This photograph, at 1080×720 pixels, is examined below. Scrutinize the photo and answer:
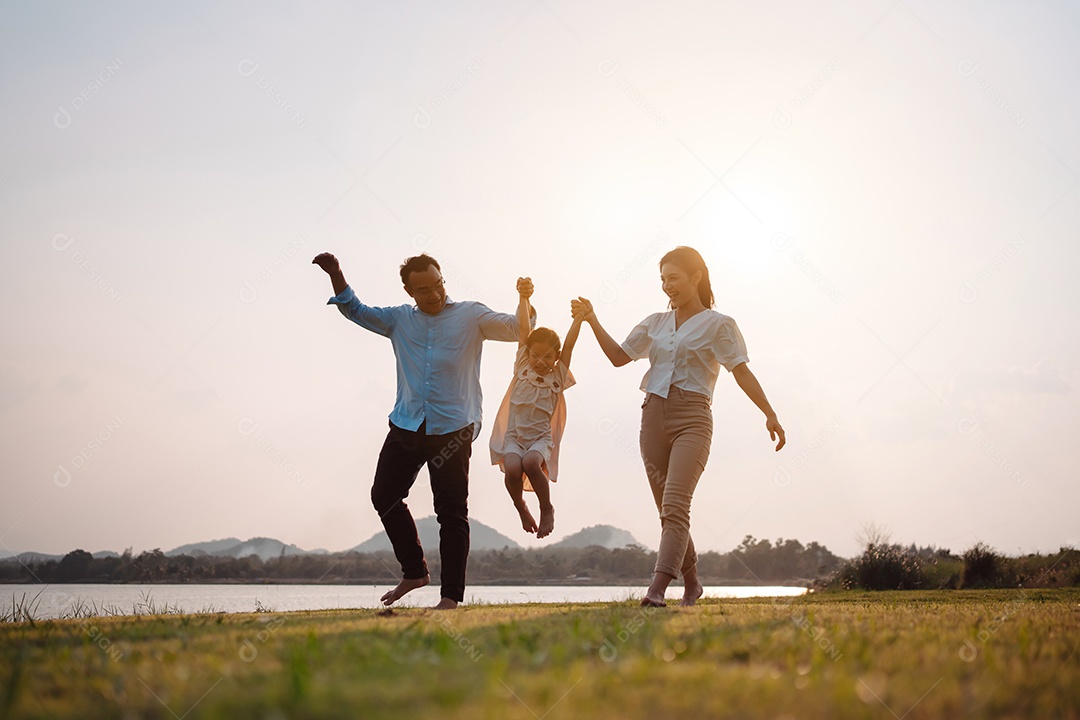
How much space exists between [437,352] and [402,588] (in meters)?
2.01

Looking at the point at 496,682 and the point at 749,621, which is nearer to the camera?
the point at 496,682

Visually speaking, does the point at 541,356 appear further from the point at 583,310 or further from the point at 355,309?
the point at 355,309

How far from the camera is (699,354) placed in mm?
6848

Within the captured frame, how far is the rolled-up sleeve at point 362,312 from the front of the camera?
7.41 metres

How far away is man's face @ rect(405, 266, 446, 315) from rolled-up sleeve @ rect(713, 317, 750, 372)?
95.1 inches

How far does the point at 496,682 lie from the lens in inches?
91.4

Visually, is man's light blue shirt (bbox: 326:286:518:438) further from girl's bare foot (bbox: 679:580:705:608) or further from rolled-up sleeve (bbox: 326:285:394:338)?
girl's bare foot (bbox: 679:580:705:608)

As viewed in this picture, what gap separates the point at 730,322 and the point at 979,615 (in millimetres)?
2893

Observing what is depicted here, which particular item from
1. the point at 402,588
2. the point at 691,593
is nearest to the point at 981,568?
the point at 691,593

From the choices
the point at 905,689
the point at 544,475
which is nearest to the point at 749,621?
the point at 905,689

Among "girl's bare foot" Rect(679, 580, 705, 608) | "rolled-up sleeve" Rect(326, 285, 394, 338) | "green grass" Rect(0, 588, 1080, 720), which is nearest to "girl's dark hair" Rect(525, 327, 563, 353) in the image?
"rolled-up sleeve" Rect(326, 285, 394, 338)

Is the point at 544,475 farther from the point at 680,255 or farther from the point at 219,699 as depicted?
the point at 219,699

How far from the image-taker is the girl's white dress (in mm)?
8414

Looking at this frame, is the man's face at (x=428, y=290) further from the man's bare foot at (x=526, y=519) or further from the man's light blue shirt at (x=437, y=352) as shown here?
the man's bare foot at (x=526, y=519)
